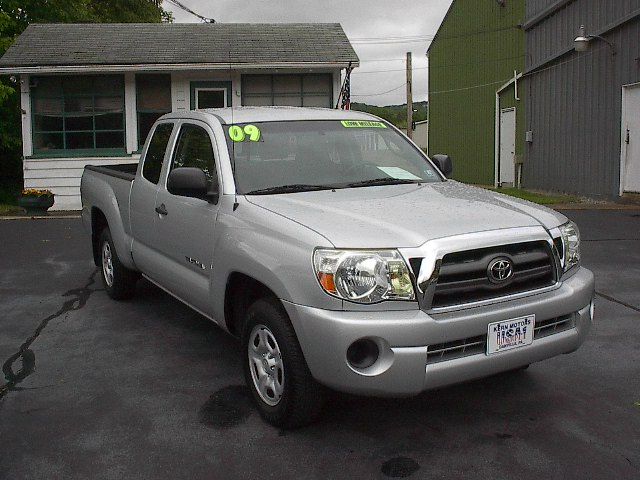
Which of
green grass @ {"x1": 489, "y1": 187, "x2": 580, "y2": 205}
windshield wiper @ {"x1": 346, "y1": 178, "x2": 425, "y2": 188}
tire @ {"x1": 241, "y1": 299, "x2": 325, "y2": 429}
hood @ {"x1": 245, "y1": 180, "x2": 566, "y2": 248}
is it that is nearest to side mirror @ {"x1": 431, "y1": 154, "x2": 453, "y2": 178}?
windshield wiper @ {"x1": 346, "y1": 178, "x2": 425, "y2": 188}

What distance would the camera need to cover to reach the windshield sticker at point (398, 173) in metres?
4.86

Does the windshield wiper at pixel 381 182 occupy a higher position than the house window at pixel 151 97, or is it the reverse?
the house window at pixel 151 97

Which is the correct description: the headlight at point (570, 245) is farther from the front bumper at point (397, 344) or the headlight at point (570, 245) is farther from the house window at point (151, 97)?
the house window at point (151, 97)

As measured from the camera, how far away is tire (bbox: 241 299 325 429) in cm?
359

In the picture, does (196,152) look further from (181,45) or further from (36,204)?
(181,45)

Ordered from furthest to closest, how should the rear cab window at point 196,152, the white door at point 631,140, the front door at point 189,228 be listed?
the white door at point 631,140
the rear cab window at point 196,152
the front door at point 189,228

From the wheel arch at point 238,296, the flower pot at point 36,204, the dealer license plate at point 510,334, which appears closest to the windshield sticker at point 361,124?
the wheel arch at point 238,296

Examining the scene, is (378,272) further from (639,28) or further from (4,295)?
(639,28)

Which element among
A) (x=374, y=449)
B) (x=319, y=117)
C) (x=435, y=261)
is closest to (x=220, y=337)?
(x=319, y=117)

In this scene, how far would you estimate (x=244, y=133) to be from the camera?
15.8 feet

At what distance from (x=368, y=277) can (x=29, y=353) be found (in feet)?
9.98

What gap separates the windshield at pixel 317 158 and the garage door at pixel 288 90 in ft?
39.9

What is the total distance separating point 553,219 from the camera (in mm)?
3963

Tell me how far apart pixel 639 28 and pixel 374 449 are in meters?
13.0
